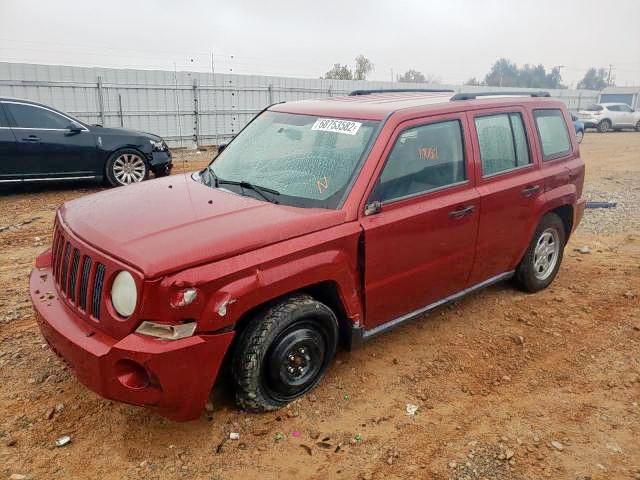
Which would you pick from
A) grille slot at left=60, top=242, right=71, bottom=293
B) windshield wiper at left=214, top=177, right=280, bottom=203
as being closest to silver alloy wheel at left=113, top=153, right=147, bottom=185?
windshield wiper at left=214, top=177, right=280, bottom=203

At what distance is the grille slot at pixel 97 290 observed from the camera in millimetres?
2691

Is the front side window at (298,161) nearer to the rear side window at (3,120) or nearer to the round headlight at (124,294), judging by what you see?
the round headlight at (124,294)

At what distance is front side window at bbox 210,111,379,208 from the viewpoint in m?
3.31

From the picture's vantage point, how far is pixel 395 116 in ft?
11.5

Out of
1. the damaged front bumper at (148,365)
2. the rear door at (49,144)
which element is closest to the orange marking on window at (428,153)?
the damaged front bumper at (148,365)

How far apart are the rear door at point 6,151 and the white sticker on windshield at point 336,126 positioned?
22.8 feet

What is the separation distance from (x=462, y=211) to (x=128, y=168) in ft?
24.5

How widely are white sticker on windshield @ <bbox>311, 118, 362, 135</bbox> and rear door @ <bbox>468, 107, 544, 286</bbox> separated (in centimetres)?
99

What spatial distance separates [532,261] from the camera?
4.82 meters

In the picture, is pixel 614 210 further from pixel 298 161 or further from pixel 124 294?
pixel 124 294

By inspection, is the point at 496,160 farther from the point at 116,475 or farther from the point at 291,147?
the point at 116,475

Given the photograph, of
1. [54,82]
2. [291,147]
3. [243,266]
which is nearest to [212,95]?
[54,82]

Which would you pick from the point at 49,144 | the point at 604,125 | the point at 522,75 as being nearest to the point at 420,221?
the point at 49,144

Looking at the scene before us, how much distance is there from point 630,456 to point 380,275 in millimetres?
1691
